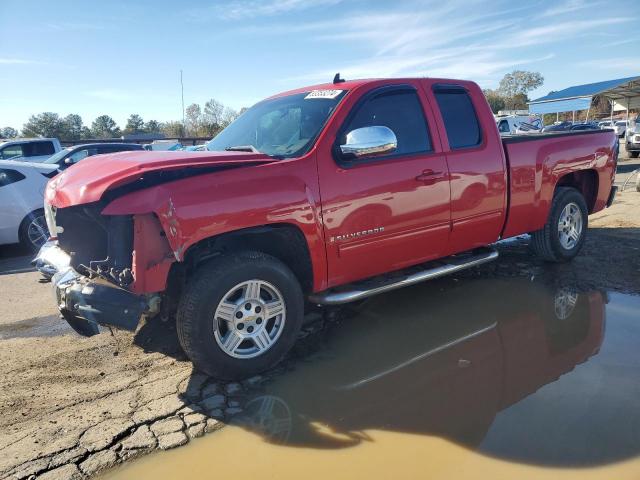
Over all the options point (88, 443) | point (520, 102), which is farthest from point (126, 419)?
point (520, 102)

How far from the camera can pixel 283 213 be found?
3.49m

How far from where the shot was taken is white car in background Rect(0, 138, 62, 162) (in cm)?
1530

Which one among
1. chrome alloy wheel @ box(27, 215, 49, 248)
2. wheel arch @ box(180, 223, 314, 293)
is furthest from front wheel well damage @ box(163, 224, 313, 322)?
chrome alloy wheel @ box(27, 215, 49, 248)

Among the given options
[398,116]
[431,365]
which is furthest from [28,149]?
[431,365]

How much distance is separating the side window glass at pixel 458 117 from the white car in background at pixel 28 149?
47.7ft

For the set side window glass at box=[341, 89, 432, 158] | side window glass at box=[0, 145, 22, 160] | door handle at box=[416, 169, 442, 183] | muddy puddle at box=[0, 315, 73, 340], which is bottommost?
muddy puddle at box=[0, 315, 73, 340]

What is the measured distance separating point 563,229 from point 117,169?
4.89m

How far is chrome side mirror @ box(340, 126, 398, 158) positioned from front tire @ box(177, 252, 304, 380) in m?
1.00

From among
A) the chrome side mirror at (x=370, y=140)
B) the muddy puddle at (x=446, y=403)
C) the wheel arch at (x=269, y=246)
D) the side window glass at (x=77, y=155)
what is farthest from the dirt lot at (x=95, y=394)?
the side window glass at (x=77, y=155)

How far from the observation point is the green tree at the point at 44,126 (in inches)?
1991

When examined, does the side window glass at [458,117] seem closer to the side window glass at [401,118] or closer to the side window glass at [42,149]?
the side window glass at [401,118]

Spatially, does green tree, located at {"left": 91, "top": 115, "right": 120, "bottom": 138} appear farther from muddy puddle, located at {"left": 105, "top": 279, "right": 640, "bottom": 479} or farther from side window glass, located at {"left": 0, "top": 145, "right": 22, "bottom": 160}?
muddy puddle, located at {"left": 105, "top": 279, "right": 640, "bottom": 479}

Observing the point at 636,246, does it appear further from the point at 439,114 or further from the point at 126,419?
the point at 126,419

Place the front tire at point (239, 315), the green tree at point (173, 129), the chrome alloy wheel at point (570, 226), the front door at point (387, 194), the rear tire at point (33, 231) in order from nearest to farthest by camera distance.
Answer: the front tire at point (239, 315), the front door at point (387, 194), the chrome alloy wheel at point (570, 226), the rear tire at point (33, 231), the green tree at point (173, 129)
